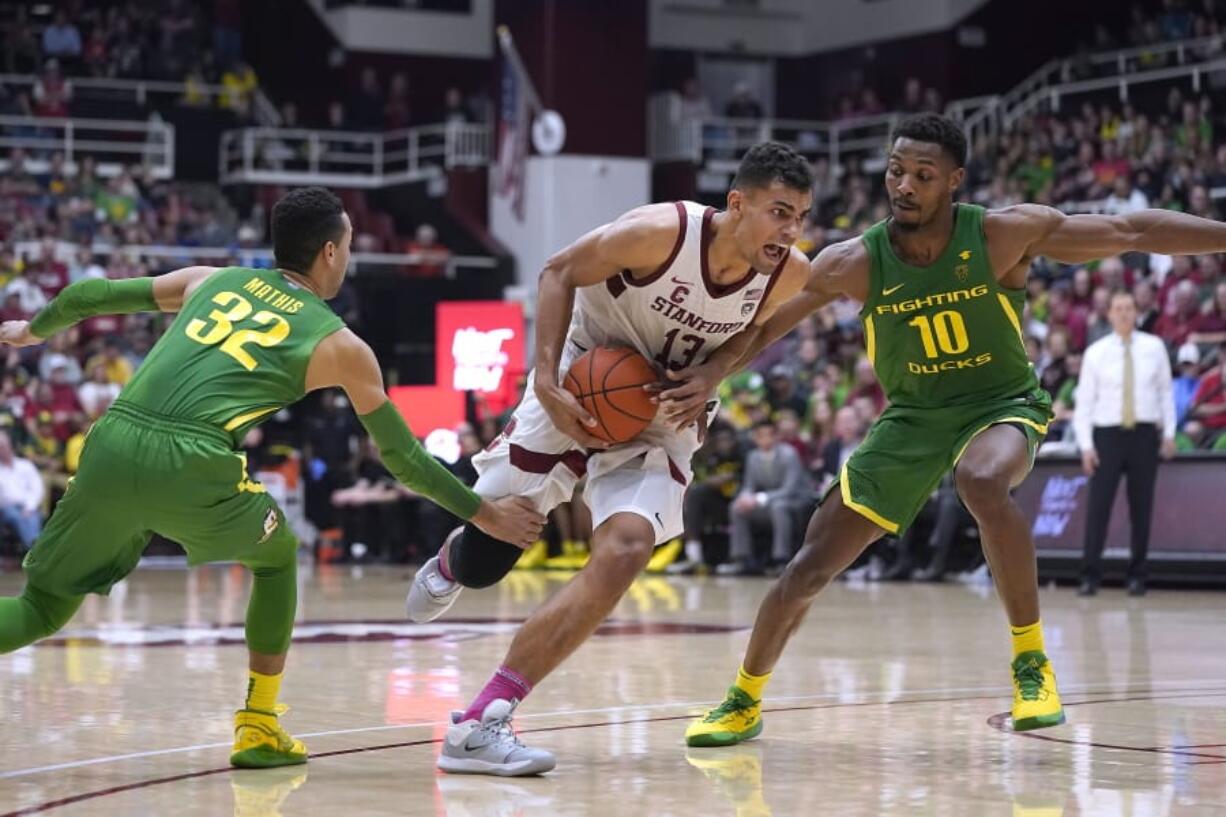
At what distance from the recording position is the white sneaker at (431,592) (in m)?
5.75

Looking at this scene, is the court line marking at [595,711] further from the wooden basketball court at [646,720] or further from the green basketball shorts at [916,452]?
the green basketball shorts at [916,452]

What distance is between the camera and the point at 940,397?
19.9ft

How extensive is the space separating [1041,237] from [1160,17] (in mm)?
19868

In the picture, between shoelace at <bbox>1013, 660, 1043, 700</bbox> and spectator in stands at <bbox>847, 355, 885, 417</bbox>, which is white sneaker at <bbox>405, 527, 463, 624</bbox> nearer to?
shoelace at <bbox>1013, 660, 1043, 700</bbox>

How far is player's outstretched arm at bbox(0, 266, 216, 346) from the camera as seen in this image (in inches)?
207

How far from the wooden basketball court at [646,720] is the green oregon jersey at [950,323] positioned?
3.56 feet

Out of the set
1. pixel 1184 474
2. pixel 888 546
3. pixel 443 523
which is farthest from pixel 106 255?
pixel 1184 474

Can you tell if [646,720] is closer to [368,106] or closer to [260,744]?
[260,744]

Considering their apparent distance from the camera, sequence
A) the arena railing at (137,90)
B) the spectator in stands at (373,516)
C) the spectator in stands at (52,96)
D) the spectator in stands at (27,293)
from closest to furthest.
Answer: the spectator in stands at (373,516)
the spectator in stands at (27,293)
the spectator in stands at (52,96)
the arena railing at (137,90)

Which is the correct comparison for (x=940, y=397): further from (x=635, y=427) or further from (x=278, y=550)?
(x=278, y=550)

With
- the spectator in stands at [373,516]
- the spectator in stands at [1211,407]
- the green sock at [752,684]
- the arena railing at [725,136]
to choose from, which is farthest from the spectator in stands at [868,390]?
the arena railing at [725,136]

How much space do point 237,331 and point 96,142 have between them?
22534 mm

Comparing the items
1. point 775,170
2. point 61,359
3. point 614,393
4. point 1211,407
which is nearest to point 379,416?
point 614,393

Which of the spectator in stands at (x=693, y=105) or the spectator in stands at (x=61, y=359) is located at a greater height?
the spectator in stands at (x=693, y=105)
